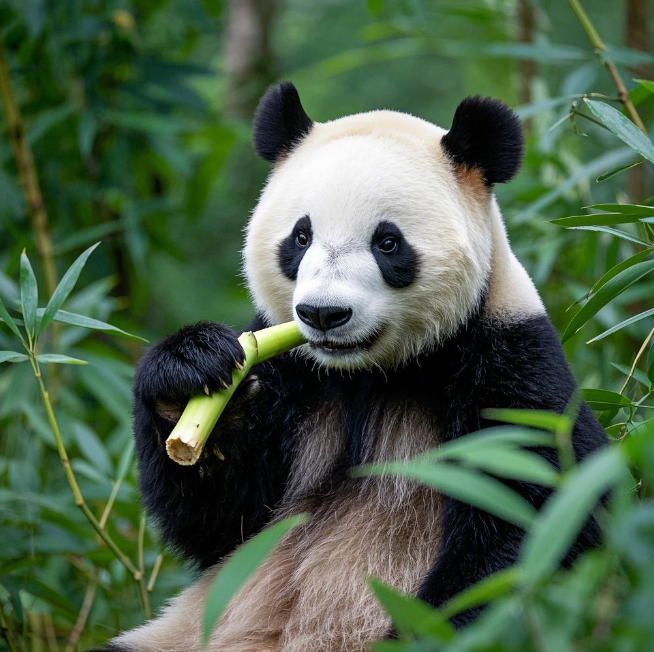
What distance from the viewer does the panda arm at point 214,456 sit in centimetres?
227

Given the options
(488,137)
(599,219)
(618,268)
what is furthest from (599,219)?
(488,137)

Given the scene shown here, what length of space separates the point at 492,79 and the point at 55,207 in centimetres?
371

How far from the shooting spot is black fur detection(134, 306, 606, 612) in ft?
7.14

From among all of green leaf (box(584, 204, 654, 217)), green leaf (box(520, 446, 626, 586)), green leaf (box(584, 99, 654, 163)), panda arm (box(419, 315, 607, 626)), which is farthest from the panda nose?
green leaf (box(520, 446, 626, 586))

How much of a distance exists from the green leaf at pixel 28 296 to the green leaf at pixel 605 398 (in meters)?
1.40

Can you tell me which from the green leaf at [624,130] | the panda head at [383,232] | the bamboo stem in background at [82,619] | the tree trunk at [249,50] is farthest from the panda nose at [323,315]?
the tree trunk at [249,50]

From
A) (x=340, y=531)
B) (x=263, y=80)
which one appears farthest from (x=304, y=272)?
(x=263, y=80)

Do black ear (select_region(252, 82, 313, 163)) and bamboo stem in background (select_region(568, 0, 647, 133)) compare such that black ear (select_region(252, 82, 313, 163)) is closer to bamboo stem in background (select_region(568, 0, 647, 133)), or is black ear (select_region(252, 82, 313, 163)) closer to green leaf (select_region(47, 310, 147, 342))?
green leaf (select_region(47, 310, 147, 342))

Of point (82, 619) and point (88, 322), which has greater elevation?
point (88, 322)

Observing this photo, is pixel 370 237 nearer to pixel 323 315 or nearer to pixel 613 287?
pixel 323 315

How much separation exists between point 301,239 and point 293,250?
4 centimetres

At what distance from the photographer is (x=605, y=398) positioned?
7.72 ft

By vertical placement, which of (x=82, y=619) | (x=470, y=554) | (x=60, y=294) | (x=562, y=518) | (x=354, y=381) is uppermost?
(x=562, y=518)

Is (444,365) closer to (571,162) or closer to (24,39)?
(571,162)
